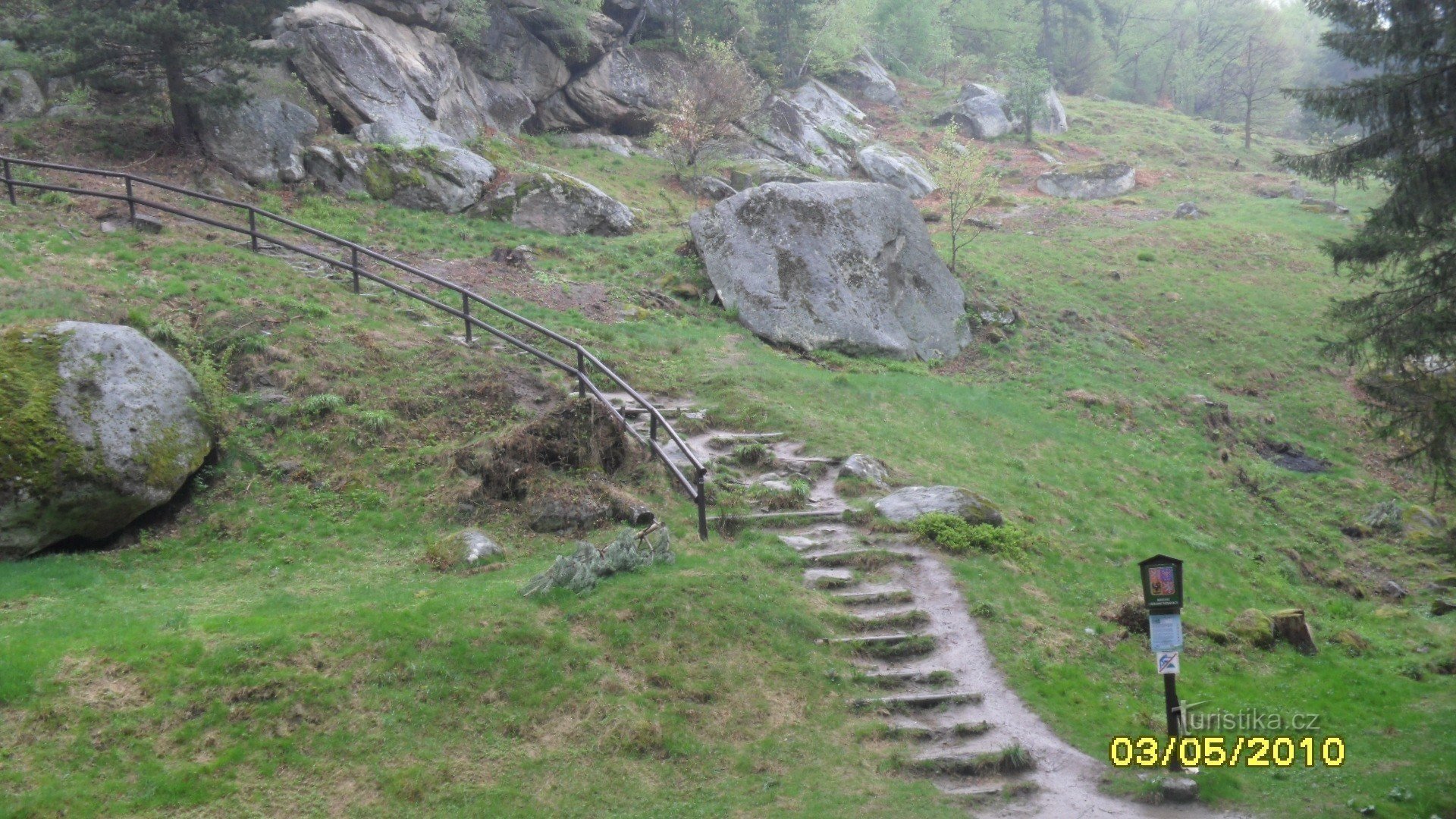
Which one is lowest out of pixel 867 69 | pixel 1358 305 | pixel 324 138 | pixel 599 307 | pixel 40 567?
pixel 40 567

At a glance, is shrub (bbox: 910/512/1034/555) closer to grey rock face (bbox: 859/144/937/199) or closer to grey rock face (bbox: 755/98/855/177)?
grey rock face (bbox: 755/98/855/177)

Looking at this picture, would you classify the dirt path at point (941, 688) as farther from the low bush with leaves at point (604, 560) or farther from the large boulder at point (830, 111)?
the large boulder at point (830, 111)

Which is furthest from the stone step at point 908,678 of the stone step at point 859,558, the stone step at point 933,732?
the stone step at point 859,558

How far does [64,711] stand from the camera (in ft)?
25.1

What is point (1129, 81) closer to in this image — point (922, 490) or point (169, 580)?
point (922, 490)

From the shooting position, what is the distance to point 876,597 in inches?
474

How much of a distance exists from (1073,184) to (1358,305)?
36.0 meters

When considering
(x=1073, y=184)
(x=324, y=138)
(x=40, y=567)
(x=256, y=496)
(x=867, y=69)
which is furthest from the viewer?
(x=867, y=69)

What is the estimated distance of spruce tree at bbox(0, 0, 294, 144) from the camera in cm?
1933

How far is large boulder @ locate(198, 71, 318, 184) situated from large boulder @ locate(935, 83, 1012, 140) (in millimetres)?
45909

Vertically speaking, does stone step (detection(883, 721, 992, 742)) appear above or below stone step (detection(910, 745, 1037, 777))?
above

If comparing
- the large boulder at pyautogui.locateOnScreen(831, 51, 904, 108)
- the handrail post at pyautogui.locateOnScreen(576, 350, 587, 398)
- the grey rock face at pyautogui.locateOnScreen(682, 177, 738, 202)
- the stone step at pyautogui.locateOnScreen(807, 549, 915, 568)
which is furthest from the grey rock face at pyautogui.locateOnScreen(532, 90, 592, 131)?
the stone step at pyautogui.locateOnScreen(807, 549, 915, 568)

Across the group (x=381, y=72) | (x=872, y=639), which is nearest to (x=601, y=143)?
(x=381, y=72)

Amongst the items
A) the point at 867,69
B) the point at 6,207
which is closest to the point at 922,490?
the point at 6,207
